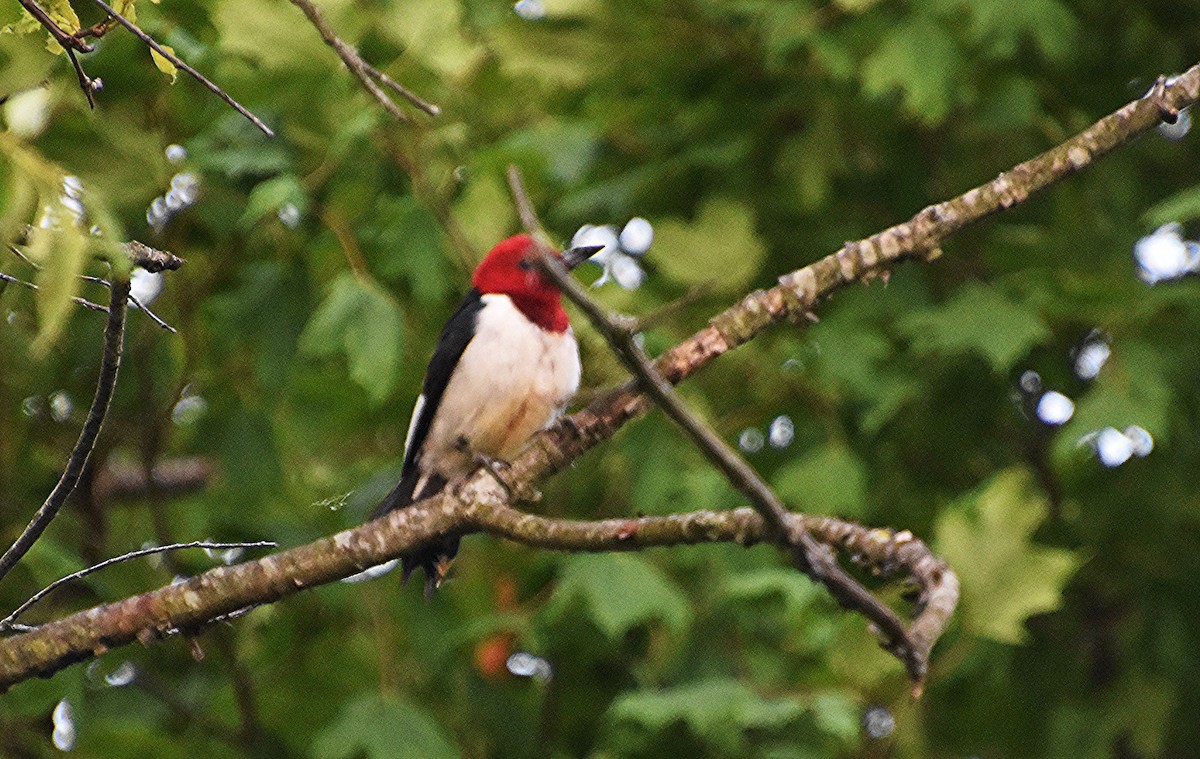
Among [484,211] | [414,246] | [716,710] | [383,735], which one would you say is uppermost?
[484,211]

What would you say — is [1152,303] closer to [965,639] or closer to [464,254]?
[965,639]

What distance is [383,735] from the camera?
478 cm

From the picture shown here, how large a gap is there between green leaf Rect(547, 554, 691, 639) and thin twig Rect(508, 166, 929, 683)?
2.55 meters

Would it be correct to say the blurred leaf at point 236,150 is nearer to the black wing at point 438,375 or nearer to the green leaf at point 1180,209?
the black wing at point 438,375

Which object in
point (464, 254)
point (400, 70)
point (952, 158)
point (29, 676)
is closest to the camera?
point (29, 676)

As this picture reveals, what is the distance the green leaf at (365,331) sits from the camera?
4.53m

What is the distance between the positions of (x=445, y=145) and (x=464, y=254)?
1.47 ft

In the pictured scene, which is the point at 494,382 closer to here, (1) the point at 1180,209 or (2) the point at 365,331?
(2) the point at 365,331

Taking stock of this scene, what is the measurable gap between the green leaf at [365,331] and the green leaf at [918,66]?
1.56 m

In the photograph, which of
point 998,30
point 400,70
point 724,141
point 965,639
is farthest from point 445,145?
point 965,639

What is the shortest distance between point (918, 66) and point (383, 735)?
2.50 meters

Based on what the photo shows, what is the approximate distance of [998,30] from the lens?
16.3 ft

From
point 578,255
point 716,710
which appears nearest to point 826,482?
point 716,710

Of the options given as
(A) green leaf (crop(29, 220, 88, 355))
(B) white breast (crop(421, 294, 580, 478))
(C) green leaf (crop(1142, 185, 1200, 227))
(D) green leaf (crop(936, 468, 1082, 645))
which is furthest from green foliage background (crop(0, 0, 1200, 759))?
(A) green leaf (crop(29, 220, 88, 355))
